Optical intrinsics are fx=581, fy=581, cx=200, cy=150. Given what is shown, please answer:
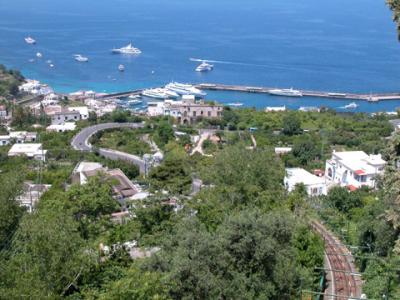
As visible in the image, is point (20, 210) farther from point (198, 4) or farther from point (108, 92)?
point (198, 4)

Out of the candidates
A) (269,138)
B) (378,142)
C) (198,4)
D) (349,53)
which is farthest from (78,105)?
(198,4)

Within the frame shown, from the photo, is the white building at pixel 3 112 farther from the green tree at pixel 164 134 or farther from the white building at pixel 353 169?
the white building at pixel 353 169

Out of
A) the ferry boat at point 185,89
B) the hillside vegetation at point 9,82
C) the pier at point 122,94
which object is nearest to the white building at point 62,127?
the pier at point 122,94

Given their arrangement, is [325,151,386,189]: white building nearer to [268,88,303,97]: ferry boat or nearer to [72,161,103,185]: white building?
[72,161,103,185]: white building

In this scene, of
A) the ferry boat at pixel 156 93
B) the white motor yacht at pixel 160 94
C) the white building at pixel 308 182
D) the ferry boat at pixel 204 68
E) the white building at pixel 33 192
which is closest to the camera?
the white building at pixel 33 192

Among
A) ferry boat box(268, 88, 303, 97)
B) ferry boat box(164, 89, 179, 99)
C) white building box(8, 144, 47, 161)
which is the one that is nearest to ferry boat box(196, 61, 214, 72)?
ferry boat box(164, 89, 179, 99)

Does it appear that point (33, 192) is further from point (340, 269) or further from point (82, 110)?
point (82, 110)
